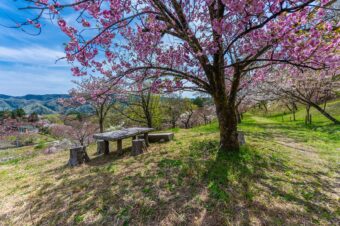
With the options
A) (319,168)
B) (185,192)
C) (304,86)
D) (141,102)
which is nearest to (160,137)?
(185,192)

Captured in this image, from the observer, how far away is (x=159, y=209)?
2529 millimetres

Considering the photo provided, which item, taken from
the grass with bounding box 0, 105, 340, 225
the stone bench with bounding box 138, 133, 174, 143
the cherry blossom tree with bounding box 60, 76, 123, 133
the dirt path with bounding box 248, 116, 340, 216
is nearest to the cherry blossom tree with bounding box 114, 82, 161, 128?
the cherry blossom tree with bounding box 60, 76, 123, 133

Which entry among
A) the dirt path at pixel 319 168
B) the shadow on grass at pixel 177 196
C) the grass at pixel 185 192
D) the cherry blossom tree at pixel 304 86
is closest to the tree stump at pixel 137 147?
the grass at pixel 185 192

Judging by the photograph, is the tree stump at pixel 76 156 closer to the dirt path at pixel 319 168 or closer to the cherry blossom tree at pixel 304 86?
the dirt path at pixel 319 168

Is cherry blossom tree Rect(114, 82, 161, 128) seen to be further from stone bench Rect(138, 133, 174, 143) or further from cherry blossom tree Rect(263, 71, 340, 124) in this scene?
cherry blossom tree Rect(263, 71, 340, 124)

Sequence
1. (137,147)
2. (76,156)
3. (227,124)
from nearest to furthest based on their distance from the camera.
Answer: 1. (227,124)
2. (76,156)
3. (137,147)

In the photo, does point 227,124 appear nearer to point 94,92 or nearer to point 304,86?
point 94,92

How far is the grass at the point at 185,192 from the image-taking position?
93.6 inches

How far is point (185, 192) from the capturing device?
2.93 m

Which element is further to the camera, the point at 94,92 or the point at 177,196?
the point at 94,92

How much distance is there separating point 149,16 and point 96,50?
1.41 m

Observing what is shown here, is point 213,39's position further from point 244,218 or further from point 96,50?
point 244,218

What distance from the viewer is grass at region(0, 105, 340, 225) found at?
2377 millimetres

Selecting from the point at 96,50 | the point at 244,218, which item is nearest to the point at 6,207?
the point at 96,50
